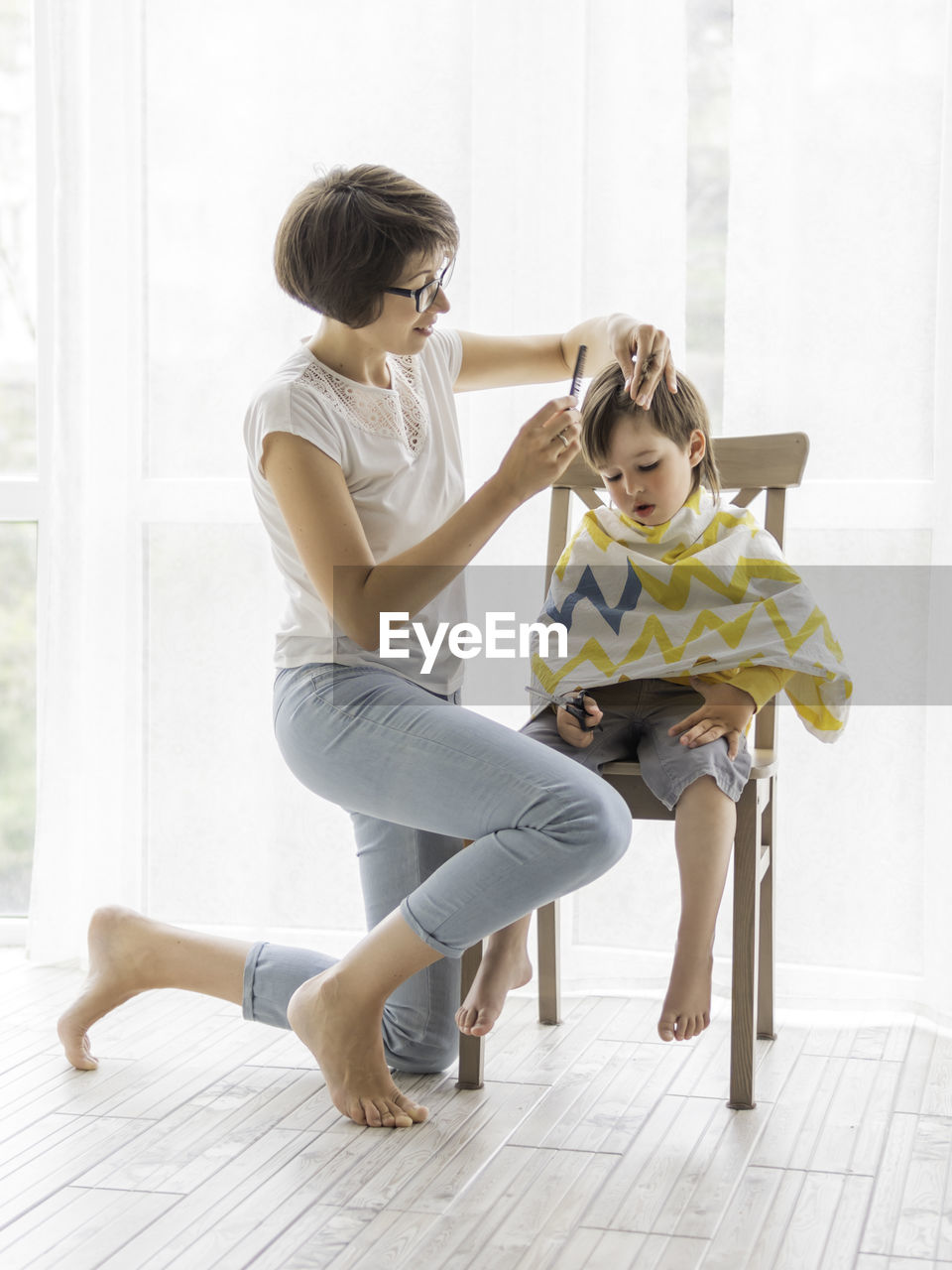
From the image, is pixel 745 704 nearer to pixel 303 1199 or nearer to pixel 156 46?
pixel 303 1199

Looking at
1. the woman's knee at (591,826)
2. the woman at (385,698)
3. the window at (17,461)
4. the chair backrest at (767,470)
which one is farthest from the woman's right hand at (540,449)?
the window at (17,461)

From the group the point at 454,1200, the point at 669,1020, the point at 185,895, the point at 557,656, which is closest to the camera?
the point at 454,1200

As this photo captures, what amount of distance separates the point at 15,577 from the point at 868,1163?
1801 mm

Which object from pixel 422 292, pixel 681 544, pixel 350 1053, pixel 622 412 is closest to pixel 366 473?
pixel 422 292

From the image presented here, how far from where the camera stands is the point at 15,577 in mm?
2535

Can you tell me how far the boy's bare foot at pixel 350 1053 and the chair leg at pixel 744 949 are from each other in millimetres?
391

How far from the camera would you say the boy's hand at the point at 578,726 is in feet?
5.82

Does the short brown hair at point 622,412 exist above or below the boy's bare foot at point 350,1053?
above

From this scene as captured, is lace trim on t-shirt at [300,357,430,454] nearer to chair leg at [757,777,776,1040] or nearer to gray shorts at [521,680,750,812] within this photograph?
gray shorts at [521,680,750,812]

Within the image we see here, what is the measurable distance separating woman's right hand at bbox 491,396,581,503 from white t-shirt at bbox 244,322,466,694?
0.76ft

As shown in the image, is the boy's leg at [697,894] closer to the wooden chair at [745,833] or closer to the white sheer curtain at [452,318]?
the wooden chair at [745,833]

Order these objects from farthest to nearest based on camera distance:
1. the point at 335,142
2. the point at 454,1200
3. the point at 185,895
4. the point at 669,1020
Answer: the point at 185,895
the point at 335,142
the point at 669,1020
the point at 454,1200

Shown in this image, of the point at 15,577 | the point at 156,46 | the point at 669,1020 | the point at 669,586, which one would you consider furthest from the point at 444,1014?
the point at 156,46

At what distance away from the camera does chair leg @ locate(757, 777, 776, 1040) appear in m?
1.89
